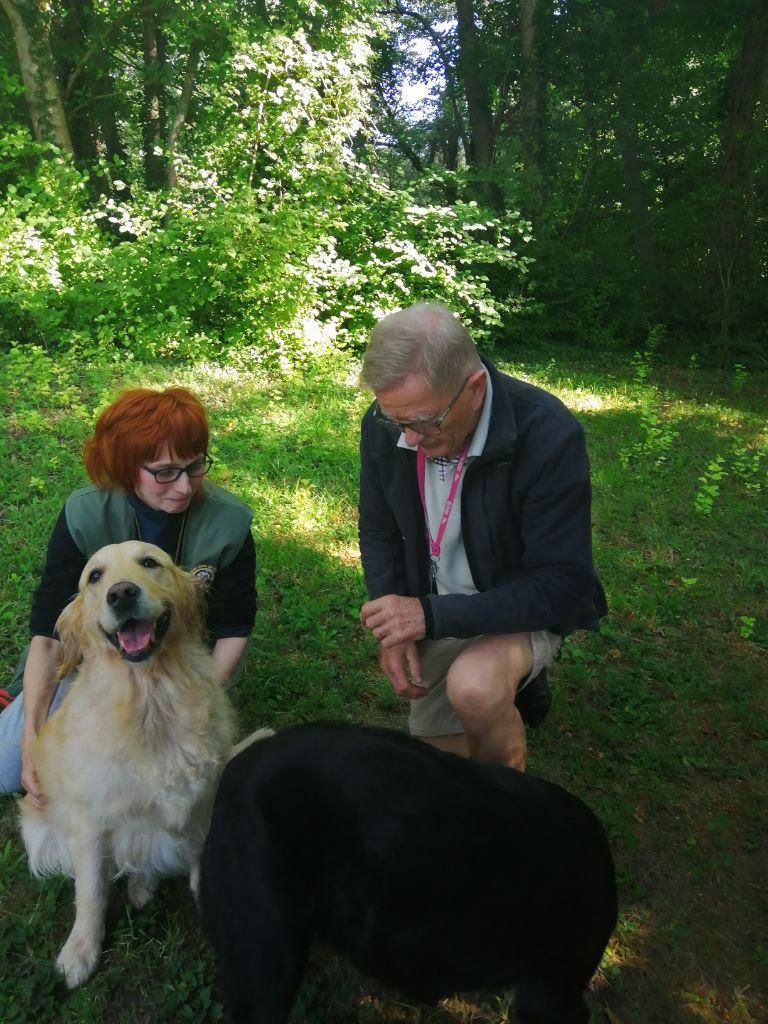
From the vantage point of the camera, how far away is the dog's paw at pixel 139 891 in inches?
86.2

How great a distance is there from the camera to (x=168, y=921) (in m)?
2.14

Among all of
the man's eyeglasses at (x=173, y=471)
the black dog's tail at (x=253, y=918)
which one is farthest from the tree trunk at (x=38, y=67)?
the black dog's tail at (x=253, y=918)

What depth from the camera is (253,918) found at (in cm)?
150

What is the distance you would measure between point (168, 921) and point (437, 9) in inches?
750

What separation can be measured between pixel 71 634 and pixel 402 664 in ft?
3.45

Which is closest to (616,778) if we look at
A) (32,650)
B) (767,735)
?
(767,735)

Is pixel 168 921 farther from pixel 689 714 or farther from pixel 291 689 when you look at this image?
pixel 689 714

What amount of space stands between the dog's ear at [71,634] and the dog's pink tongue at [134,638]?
21 centimetres

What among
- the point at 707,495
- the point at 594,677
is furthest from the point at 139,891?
Result: the point at 707,495

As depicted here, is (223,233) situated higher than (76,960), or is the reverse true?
(223,233)

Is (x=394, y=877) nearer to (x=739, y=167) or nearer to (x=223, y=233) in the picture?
(x=223, y=233)

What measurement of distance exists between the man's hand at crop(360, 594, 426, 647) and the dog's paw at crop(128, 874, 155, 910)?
104cm

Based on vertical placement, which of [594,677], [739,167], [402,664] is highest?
[739,167]

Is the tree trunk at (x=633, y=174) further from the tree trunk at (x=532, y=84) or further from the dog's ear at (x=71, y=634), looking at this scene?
the dog's ear at (x=71, y=634)
